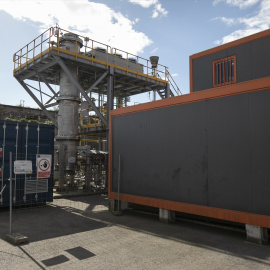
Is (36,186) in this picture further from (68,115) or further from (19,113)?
(19,113)

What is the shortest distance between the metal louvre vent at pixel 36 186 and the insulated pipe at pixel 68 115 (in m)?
3.83

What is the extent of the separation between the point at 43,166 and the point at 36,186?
2.82 ft

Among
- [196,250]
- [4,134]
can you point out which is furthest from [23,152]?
[196,250]

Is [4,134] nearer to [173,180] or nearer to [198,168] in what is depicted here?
[173,180]

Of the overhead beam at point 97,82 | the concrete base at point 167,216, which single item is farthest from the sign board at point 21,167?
the overhead beam at point 97,82

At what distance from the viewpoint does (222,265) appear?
4914 mm

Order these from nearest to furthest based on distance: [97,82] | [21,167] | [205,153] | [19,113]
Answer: [21,167] < [205,153] < [97,82] < [19,113]

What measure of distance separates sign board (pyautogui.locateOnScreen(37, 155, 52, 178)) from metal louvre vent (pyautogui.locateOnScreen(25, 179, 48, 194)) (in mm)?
309

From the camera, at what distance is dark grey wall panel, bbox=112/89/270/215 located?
6242 mm

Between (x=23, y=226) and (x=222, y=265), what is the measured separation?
19.0 feet

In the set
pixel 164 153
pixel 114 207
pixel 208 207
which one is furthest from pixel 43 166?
pixel 208 207

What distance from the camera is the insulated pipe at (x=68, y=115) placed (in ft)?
49.0

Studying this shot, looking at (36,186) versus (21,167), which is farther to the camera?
(36,186)

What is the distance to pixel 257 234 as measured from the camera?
6.11m
